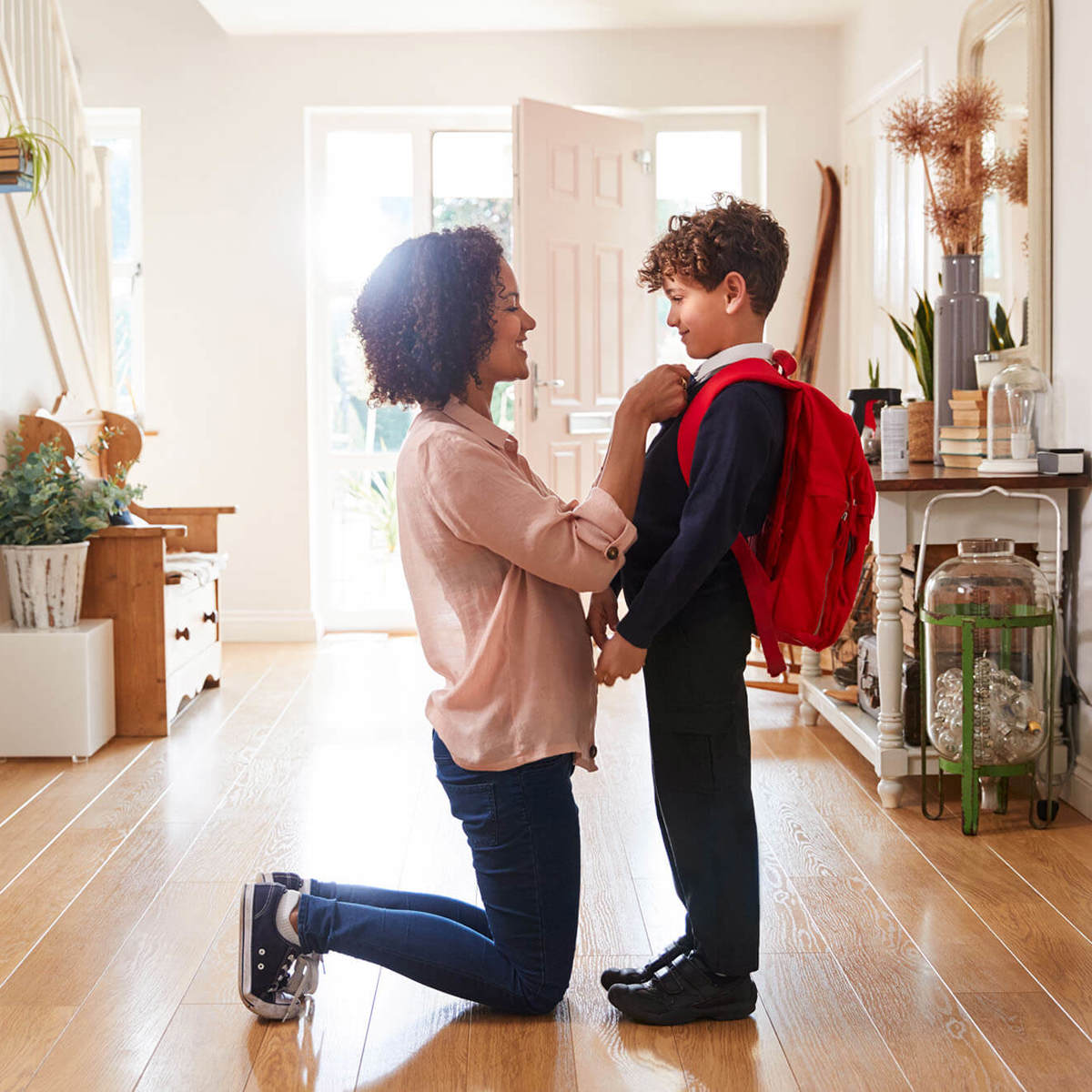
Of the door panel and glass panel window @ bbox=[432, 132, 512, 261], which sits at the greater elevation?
glass panel window @ bbox=[432, 132, 512, 261]

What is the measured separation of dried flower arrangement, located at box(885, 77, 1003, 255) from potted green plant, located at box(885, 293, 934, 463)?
0.79 feet

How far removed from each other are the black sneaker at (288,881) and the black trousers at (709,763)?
58 cm

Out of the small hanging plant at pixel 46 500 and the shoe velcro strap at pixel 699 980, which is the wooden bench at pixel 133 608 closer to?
the small hanging plant at pixel 46 500

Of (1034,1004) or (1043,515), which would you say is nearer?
(1034,1004)

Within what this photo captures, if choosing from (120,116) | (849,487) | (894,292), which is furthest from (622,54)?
(849,487)

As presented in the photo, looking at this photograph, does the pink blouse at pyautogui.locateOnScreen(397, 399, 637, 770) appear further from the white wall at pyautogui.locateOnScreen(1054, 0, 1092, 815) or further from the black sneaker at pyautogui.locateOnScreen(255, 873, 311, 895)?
the white wall at pyautogui.locateOnScreen(1054, 0, 1092, 815)

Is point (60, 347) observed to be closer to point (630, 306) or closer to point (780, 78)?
point (630, 306)

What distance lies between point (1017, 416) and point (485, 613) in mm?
1839

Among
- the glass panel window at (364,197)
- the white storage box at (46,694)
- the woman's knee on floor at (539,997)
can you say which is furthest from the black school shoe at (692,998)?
the glass panel window at (364,197)

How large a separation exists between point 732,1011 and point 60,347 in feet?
10.9

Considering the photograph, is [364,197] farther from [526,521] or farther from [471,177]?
[526,521]

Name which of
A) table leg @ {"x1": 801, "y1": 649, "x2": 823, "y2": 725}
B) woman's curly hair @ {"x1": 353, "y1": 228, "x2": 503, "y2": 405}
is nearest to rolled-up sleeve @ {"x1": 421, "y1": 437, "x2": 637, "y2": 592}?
woman's curly hair @ {"x1": 353, "y1": 228, "x2": 503, "y2": 405}

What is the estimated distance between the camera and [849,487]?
187 centimetres

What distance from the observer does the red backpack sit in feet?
6.00
